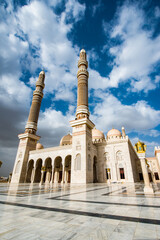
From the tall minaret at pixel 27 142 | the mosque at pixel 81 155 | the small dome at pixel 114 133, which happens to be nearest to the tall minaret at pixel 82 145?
the mosque at pixel 81 155

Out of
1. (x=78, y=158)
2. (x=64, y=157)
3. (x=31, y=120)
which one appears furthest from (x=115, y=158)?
(x=31, y=120)

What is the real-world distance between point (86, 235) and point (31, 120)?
2843cm

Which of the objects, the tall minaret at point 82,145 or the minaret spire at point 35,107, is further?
the minaret spire at point 35,107

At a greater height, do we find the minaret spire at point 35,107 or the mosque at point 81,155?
the minaret spire at point 35,107

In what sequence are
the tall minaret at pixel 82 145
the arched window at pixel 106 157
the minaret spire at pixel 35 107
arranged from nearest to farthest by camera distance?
the tall minaret at pixel 82 145 → the arched window at pixel 106 157 → the minaret spire at pixel 35 107

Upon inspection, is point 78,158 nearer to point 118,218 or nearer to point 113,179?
point 113,179

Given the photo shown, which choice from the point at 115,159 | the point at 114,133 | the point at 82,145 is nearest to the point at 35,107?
the point at 82,145

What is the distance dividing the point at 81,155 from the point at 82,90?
12.0 m

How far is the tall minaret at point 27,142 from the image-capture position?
79.5 feet

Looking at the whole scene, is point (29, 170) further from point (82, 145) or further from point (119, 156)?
point (119, 156)

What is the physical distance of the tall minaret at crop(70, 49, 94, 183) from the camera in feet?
58.2

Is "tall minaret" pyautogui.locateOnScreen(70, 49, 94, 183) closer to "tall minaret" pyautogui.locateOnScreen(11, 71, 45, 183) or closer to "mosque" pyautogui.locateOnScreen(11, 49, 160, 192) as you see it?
"mosque" pyautogui.locateOnScreen(11, 49, 160, 192)

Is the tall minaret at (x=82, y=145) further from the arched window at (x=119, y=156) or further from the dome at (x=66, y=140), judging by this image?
the dome at (x=66, y=140)

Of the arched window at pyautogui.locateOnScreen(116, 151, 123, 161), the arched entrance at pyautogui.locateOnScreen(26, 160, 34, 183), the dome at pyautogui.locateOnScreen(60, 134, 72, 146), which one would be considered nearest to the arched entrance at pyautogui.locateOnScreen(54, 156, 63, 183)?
the arched entrance at pyautogui.locateOnScreen(26, 160, 34, 183)
